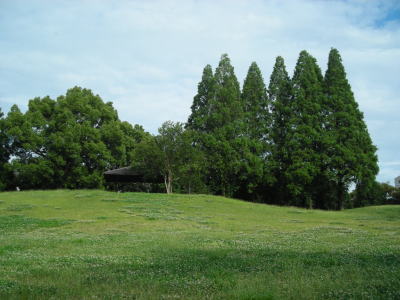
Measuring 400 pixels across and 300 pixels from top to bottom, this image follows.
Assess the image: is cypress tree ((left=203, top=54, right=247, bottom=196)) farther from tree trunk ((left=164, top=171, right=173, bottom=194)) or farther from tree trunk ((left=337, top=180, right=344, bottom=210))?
tree trunk ((left=337, top=180, right=344, bottom=210))

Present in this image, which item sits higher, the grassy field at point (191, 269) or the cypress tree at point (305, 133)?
the cypress tree at point (305, 133)

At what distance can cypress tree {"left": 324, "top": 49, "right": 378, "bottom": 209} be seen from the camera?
4850 centimetres

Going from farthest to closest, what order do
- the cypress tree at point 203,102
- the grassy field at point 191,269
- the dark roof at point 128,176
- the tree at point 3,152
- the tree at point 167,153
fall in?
the tree at point 3,152 < the cypress tree at point 203,102 < the dark roof at point 128,176 < the tree at point 167,153 < the grassy field at point 191,269

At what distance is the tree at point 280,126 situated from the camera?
169 feet

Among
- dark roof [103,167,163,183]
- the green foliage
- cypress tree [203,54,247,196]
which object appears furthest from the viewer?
the green foliage

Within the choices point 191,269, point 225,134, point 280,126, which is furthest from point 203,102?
point 191,269

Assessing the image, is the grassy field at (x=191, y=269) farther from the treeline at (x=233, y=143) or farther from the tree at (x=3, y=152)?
the tree at (x=3, y=152)

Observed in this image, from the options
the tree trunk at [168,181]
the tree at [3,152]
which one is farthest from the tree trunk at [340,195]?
the tree at [3,152]

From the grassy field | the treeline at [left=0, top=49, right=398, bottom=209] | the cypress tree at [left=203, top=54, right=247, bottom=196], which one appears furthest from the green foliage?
the grassy field

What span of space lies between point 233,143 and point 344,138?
14.0 metres

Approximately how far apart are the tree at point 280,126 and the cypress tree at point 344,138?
204 inches

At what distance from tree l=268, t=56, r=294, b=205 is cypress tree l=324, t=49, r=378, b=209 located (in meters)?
5.18

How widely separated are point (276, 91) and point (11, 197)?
3668 cm

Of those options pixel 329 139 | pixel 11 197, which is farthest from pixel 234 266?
pixel 329 139
